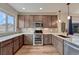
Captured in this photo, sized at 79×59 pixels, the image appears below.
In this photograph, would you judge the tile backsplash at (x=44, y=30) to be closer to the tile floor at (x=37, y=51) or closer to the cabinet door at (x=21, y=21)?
the cabinet door at (x=21, y=21)

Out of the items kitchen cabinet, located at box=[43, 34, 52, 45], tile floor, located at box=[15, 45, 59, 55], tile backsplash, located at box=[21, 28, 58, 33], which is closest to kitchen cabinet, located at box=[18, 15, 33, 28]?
tile backsplash, located at box=[21, 28, 58, 33]

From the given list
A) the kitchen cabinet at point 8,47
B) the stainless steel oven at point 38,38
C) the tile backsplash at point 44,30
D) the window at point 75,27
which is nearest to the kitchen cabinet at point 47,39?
the stainless steel oven at point 38,38

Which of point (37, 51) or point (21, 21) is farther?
point (21, 21)

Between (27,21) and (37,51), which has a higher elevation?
(27,21)

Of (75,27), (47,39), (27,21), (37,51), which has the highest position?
(27,21)

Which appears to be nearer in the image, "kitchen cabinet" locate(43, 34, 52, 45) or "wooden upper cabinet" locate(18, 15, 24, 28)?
"kitchen cabinet" locate(43, 34, 52, 45)

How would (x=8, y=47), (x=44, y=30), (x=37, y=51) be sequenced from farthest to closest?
1. (x=44, y=30)
2. (x=37, y=51)
3. (x=8, y=47)

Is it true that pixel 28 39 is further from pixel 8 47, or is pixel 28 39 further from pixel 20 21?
Answer: pixel 8 47

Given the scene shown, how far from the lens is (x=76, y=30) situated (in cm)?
789

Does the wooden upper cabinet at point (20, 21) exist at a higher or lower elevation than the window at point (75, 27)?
higher

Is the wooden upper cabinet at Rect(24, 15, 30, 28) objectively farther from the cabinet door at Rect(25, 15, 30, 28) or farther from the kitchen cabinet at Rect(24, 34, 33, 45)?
the kitchen cabinet at Rect(24, 34, 33, 45)

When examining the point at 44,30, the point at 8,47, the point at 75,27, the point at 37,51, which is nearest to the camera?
the point at 8,47

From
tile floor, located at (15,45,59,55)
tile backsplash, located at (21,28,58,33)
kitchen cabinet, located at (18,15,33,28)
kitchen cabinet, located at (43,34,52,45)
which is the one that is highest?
kitchen cabinet, located at (18,15,33,28)

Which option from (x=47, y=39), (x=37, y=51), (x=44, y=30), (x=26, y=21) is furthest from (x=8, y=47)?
(x=44, y=30)
